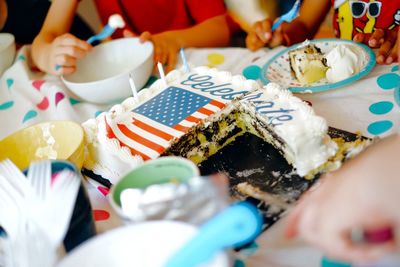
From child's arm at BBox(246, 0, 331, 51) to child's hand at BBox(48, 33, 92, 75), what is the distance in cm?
43

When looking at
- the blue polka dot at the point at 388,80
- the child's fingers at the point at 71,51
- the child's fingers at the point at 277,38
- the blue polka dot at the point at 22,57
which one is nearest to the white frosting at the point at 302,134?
the blue polka dot at the point at 388,80

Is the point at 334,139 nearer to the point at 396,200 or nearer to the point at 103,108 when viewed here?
the point at 396,200

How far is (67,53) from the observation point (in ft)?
3.66

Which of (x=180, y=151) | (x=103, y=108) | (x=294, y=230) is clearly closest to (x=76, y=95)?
(x=103, y=108)

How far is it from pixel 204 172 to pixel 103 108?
378 mm

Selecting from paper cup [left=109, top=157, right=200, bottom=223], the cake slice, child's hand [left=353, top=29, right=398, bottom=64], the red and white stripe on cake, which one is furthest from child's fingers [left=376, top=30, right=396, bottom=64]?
paper cup [left=109, top=157, right=200, bottom=223]

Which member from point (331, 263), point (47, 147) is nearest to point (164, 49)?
point (47, 147)

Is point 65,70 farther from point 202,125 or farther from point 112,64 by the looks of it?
point 202,125

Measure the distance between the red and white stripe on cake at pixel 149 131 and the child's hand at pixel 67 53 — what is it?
0.31 meters

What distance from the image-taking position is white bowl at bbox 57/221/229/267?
48 centimetres

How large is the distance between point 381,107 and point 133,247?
0.57m

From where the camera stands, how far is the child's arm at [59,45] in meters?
1.12

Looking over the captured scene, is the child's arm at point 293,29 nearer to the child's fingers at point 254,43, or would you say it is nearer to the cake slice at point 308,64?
the child's fingers at point 254,43

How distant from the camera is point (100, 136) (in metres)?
0.84
